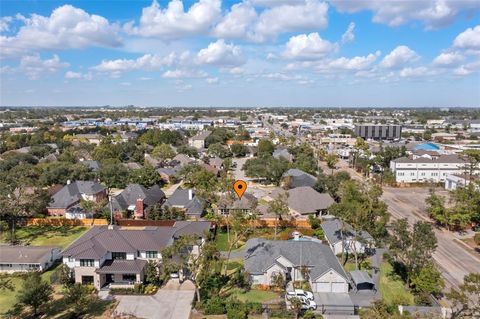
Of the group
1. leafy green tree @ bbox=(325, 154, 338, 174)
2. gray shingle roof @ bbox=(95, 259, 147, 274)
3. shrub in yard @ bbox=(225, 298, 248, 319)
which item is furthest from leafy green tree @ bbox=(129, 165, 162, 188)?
leafy green tree @ bbox=(325, 154, 338, 174)

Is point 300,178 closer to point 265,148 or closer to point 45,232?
point 265,148

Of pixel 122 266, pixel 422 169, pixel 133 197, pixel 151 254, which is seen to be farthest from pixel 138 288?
pixel 422 169

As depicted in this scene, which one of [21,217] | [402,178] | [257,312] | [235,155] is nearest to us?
[257,312]

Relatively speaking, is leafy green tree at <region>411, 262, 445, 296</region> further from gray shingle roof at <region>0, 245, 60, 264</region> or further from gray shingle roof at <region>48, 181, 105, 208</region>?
gray shingle roof at <region>48, 181, 105, 208</region>

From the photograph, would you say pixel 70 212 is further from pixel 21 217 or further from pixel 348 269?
pixel 348 269

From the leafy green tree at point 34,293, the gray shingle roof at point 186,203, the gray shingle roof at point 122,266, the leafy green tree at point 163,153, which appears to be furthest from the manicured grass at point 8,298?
the leafy green tree at point 163,153

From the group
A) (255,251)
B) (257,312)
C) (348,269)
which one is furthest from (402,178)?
(257,312)
